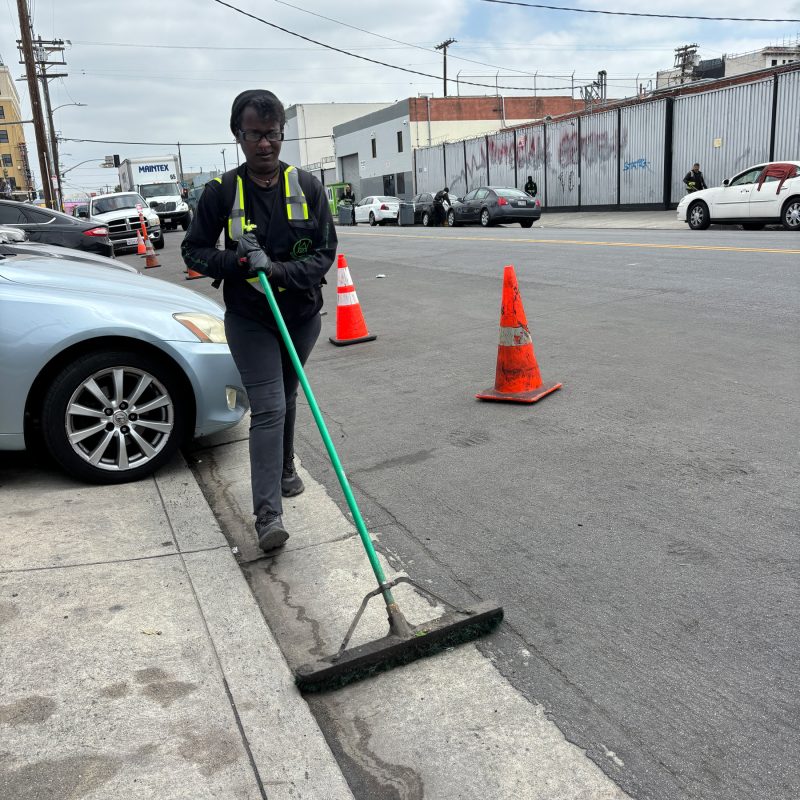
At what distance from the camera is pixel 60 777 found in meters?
2.17

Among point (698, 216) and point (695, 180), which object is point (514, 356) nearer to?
point (698, 216)

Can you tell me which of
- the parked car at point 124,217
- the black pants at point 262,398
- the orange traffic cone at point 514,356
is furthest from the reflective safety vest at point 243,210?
the parked car at point 124,217

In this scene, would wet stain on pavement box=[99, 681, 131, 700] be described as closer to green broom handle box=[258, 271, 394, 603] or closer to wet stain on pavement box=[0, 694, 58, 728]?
wet stain on pavement box=[0, 694, 58, 728]

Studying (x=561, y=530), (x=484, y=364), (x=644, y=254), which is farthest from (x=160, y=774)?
(x=644, y=254)

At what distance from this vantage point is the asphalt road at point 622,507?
2.35 meters

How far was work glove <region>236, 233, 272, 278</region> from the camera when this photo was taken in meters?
3.19

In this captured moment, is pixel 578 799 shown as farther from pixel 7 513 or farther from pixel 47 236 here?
pixel 47 236

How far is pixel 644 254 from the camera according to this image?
13.4 meters

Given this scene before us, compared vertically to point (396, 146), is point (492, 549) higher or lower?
lower

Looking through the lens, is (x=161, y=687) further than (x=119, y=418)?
No

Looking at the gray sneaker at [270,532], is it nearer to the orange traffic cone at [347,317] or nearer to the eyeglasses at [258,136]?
the eyeglasses at [258,136]

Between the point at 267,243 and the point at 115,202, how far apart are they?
24.5 metres

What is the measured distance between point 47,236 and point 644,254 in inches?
385

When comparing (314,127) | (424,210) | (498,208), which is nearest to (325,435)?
(498,208)
